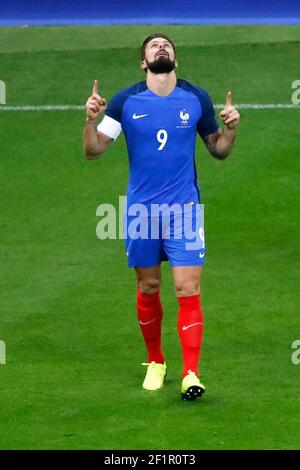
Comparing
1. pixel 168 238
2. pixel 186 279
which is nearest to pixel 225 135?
pixel 168 238

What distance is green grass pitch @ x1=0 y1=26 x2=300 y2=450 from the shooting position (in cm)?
1024

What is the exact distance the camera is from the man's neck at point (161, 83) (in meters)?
10.7

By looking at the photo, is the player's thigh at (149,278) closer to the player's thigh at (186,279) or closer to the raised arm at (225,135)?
the player's thigh at (186,279)

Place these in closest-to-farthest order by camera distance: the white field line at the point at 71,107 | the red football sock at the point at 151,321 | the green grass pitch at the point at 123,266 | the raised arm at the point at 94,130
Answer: the green grass pitch at the point at 123,266 < the raised arm at the point at 94,130 < the red football sock at the point at 151,321 < the white field line at the point at 71,107

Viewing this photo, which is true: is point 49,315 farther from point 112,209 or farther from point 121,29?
point 121,29

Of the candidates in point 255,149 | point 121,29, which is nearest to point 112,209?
point 255,149

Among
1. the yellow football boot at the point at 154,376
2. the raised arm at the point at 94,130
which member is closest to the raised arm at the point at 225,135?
the raised arm at the point at 94,130

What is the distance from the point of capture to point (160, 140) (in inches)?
421

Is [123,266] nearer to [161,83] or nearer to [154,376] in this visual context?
[154,376]

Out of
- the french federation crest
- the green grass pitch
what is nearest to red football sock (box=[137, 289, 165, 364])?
the green grass pitch

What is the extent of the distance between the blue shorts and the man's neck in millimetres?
802

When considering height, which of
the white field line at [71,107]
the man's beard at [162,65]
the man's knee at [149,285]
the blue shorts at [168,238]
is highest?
the white field line at [71,107]

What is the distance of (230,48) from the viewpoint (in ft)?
69.4

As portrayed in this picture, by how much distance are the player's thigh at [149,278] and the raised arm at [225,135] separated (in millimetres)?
894
